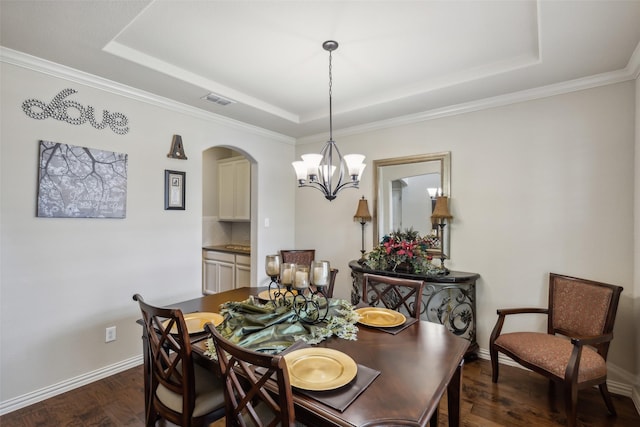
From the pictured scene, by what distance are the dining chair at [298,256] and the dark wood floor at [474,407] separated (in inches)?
73.1

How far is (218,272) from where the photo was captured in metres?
4.73

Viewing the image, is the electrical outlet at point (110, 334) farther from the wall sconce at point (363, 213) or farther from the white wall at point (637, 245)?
the white wall at point (637, 245)

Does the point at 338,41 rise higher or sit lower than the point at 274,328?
higher

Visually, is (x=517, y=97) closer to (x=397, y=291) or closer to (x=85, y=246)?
(x=397, y=291)

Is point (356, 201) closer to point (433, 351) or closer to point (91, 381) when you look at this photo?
point (433, 351)

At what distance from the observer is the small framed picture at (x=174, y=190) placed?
2.98 metres

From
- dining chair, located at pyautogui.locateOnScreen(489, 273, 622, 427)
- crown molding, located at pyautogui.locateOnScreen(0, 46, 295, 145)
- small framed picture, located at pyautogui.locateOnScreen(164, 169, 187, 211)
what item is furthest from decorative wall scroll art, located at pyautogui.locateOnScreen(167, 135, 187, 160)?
dining chair, located at pyautogui.locateOnScreen(489, 273, 622, 427)

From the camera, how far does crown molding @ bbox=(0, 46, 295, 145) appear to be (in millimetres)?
2143

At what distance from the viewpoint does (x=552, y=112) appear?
2.66 meters

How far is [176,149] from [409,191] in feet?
8.07

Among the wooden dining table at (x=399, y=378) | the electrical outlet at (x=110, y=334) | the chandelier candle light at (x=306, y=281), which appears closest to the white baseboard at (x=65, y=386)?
the electrical outlet at (x=110, y=334)

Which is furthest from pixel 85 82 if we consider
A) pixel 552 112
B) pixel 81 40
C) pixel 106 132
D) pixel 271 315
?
pixel 552 112

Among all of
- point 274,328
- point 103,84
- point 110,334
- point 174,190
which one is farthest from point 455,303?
point 103,84

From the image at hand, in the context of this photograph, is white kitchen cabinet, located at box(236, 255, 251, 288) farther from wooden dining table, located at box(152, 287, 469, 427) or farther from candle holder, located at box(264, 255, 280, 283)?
candle holder, located at box(264, 255, 280, 283)
